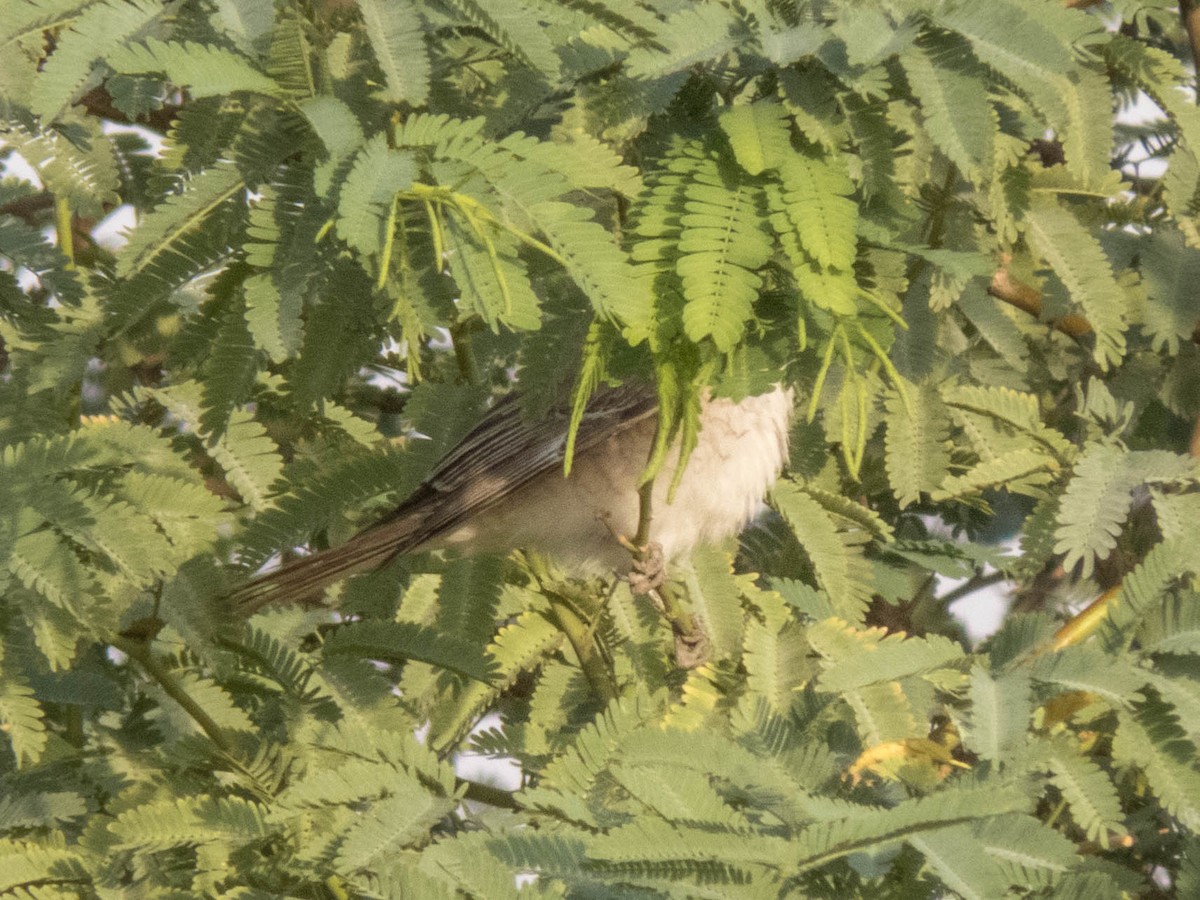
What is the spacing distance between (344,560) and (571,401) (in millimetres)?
1282

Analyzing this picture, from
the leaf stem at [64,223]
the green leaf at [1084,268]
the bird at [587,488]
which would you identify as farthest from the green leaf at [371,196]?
the green leaf at [1084,268]

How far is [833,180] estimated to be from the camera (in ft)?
7.94

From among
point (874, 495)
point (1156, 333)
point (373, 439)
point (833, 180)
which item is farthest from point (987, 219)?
point (373, 439)

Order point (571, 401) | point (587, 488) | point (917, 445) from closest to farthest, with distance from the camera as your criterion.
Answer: point (571, 401), point (917, 445), point (587, 488)

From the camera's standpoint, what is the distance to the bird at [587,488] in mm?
4191

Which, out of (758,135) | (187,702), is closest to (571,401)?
(758,135)

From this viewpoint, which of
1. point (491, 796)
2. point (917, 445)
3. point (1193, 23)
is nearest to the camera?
point (491, 796)

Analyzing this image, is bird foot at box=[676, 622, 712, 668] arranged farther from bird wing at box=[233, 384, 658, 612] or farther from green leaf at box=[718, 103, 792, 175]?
green leaf at box=[718, 103, 792, 175]

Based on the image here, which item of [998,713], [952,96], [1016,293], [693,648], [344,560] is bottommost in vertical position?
[693,648]

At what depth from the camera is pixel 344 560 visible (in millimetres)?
4023

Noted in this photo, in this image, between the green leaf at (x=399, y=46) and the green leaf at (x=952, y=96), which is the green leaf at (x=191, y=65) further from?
the green leaf at (x=952, y=96)

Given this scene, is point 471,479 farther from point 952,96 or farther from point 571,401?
point 952,96

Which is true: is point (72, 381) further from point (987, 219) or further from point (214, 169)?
point (987, 219)

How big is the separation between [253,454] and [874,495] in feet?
6.13
